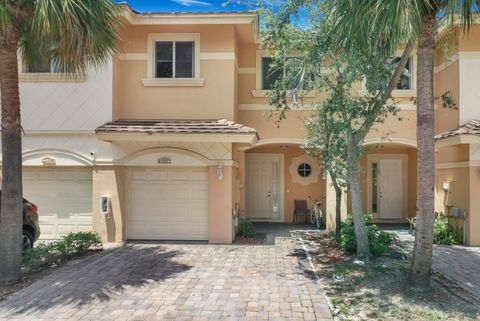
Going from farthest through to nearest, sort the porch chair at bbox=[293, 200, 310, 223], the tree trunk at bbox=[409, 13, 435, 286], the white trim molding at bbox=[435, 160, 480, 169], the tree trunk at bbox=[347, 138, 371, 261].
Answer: the porch chair at bbox=[293, 200, 310, 223] < the white trim molding at bbox=[435, 160, 480, 169] < the tree trunk at bbox=[347, 138, 371, 261] < the tree trunk at bbox=[409, 13, 435, 286]

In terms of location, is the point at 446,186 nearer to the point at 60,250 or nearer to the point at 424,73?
the point at 424,73

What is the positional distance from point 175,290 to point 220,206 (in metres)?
4.23

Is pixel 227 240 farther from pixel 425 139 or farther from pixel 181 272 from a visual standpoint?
pixel 425 139

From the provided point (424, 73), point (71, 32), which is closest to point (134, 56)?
point (71, 32)

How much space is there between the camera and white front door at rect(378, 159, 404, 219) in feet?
49.6

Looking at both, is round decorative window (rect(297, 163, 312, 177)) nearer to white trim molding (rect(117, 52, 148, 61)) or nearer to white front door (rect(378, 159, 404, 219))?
white front door (rect(378, 159, 404, 219))

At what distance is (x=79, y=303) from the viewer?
6.11 metres

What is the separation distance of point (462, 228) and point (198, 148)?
806 cm

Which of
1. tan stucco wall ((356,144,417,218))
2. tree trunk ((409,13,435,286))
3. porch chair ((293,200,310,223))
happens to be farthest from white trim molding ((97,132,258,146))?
tan stucco wall ((356,144,417,218))

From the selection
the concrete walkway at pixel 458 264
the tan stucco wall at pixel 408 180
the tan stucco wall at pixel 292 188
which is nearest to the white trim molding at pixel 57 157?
the tan stucco wall at pixel 292 188

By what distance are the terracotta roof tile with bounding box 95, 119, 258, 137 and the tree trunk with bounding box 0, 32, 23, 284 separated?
10.2ft

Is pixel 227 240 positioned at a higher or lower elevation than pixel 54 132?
lower

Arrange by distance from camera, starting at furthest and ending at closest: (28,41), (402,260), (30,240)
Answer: (30,240), (402,260), (28,41)

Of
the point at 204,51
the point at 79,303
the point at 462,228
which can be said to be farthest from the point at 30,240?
the point at 462,228
